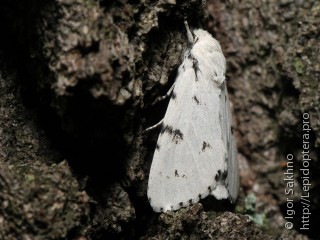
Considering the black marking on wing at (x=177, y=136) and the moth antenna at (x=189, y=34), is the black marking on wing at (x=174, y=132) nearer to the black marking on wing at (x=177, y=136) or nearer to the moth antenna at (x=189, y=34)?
the black marking on wing at (x=177, y=136)

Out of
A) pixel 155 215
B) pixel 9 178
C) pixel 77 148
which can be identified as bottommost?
pixel 155 215

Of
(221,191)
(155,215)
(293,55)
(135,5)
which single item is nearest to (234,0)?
(293,55)

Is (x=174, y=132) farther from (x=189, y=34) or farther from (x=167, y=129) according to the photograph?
(x=189, y=34)

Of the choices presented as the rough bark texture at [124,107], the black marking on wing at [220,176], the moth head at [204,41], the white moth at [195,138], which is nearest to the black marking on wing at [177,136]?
the white moth at [195,138]

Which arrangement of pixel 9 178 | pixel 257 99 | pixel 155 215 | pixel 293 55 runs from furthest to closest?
pixel 257 99
pixel 293 55
pixel 155 215
pixel 9 178

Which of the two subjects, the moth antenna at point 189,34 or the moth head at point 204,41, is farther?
the moth head at point 204,41

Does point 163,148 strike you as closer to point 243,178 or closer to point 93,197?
point 93,197

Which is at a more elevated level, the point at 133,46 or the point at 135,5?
the point at 135,5
